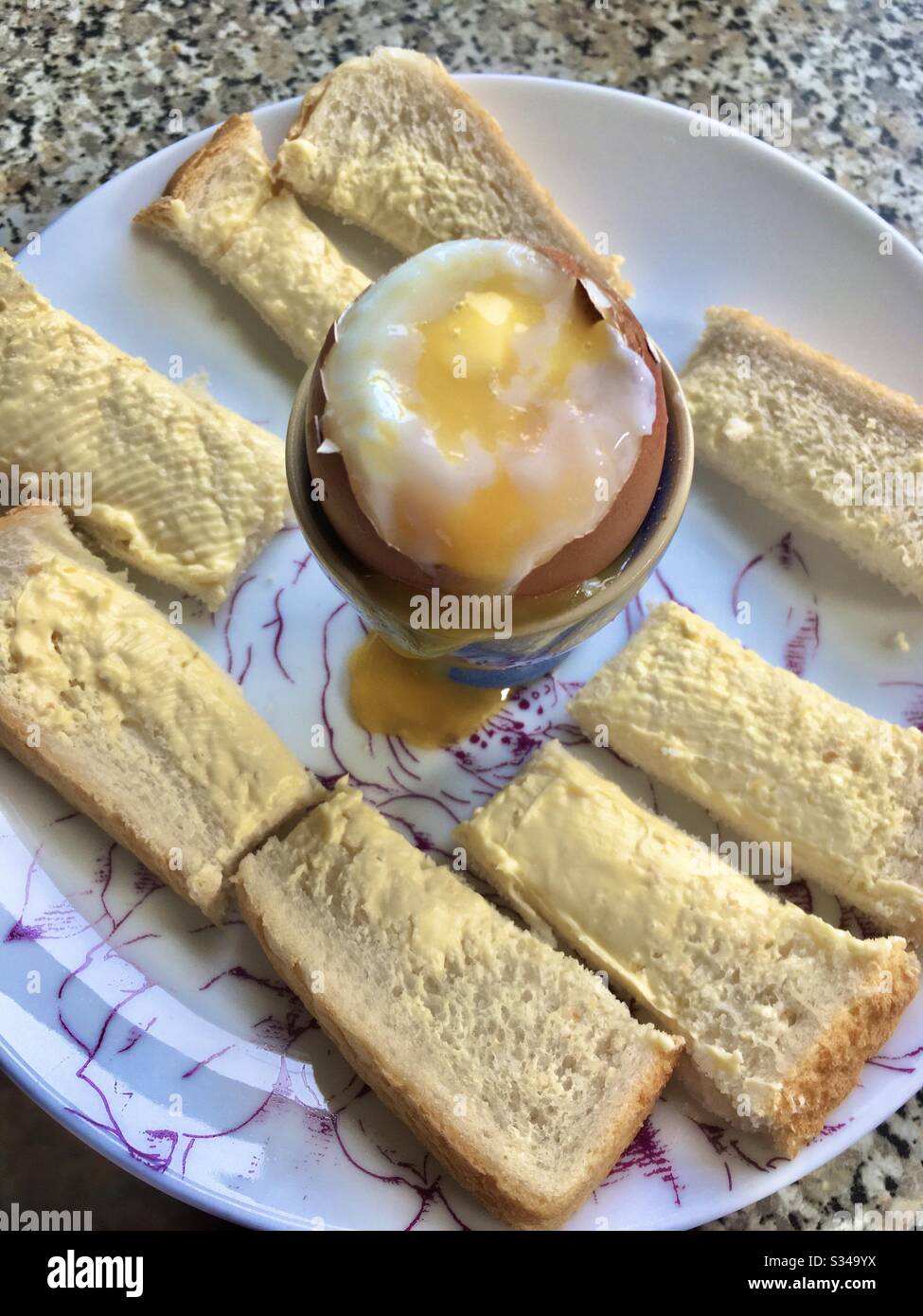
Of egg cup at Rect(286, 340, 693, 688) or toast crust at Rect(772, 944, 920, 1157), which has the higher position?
egg cup at Rect(286, 340, 693, 688)

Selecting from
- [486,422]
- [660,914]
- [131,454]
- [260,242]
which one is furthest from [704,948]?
[260,242]

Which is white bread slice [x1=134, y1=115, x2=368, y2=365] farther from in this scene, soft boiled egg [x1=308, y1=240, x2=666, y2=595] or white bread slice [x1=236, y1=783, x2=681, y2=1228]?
white bread slice [x1=236, y1=783, x2=681, y2=1228]

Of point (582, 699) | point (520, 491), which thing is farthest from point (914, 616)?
point (520, 491)

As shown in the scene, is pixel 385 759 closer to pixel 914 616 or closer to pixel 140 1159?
pixel 140 1159

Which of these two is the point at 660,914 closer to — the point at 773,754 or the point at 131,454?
the point at 773,754

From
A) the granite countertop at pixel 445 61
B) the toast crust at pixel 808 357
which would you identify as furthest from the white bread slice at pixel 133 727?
the toast crust at pixel 808 357

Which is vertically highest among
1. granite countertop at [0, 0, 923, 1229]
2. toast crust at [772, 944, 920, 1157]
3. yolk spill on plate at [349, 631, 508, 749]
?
granite countertop at [0, 0, 923, 1229]

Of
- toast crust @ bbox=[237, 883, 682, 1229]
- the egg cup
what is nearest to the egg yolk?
the egg cup

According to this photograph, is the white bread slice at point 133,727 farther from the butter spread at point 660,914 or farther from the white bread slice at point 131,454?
the butter spread at point 660,914
